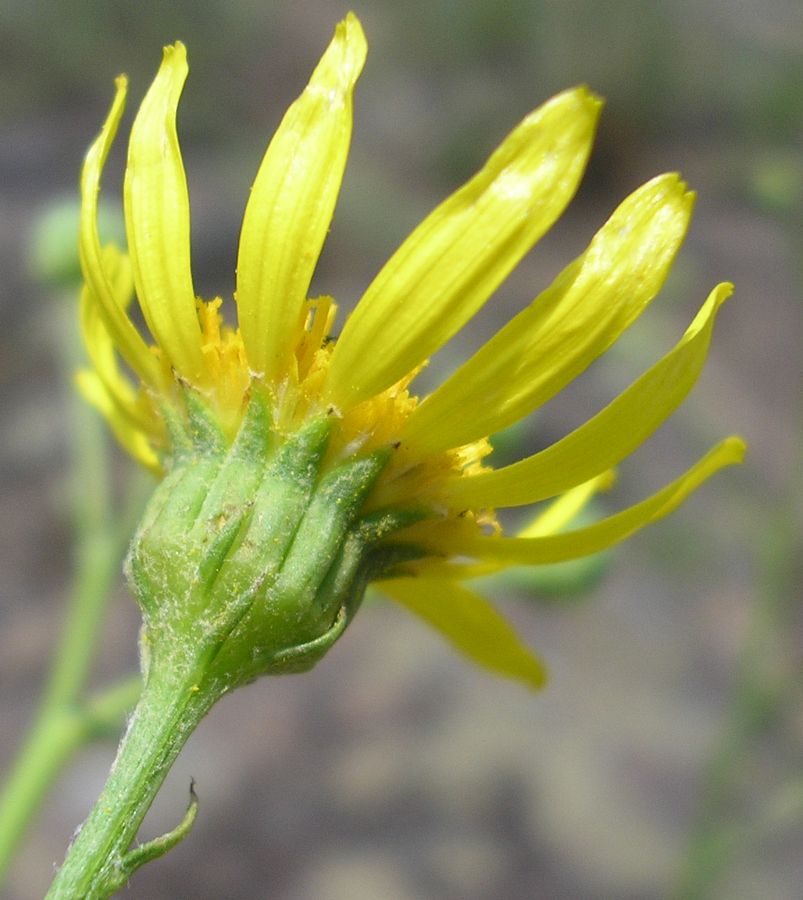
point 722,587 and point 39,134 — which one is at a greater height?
point 39,134

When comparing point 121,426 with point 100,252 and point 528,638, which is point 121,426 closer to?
point 100,252

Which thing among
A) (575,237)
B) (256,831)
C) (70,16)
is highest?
(70,16)

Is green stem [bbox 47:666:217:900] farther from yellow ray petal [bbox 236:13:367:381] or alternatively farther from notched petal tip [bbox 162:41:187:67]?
notched petal tip [bbox 162:41:187:67]

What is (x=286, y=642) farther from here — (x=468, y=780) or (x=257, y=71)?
(x=257, y=71)

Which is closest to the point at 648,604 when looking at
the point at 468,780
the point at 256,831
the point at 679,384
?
the point at 468,780

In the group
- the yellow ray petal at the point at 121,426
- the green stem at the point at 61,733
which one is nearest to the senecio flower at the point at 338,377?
the yellow ray petal at the point at 121,426
